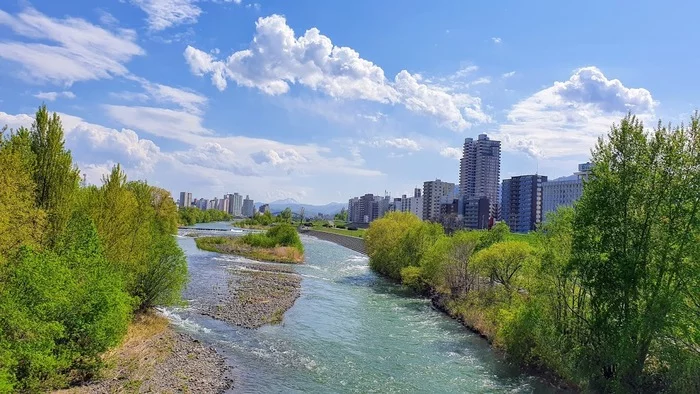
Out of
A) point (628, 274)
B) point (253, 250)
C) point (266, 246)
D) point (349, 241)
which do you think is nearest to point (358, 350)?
point (628, 274)

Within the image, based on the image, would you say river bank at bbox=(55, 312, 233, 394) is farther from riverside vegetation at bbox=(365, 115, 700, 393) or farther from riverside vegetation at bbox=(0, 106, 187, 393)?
riverside vegetation at bbox=(365, 115, 700, 393)

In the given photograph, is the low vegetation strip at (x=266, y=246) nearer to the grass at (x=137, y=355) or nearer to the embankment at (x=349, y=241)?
the embankment at (x=349, y=241)

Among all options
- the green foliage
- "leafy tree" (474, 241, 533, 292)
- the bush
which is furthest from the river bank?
the bush

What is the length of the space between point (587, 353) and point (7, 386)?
82.3 feet

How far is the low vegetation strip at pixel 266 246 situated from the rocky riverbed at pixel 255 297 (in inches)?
799

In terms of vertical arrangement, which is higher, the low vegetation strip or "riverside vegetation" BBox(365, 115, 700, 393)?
"riverside vegetation" BBox(365, 115, 700, 393)

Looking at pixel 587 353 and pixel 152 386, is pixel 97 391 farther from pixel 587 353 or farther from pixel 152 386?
pixel 587 353

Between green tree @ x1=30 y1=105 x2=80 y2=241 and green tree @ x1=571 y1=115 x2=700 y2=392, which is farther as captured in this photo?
green tree @ x1=30 y1=105 x2=80 y2=241

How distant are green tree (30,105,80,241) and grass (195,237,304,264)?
7187cm

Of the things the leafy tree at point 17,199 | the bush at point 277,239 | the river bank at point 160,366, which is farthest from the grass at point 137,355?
the bush at point 277,239

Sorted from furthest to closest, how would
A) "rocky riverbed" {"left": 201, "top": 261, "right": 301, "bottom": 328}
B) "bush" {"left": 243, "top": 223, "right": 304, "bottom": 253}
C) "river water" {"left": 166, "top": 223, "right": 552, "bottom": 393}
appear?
1. "bush" {"left": 243, "top": 223, "right": 304, "bottom": 253}
2. "rocky riverbed" {"left": 201, "top": 261, "right": 301, "bottom": 328}
3. "river water" {"left": 166, "top": 223, "right": 552, "bottom": 393}

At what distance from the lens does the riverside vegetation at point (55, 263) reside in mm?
18422

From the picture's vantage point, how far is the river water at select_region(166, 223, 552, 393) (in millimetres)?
27516

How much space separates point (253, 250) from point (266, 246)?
3917mm
